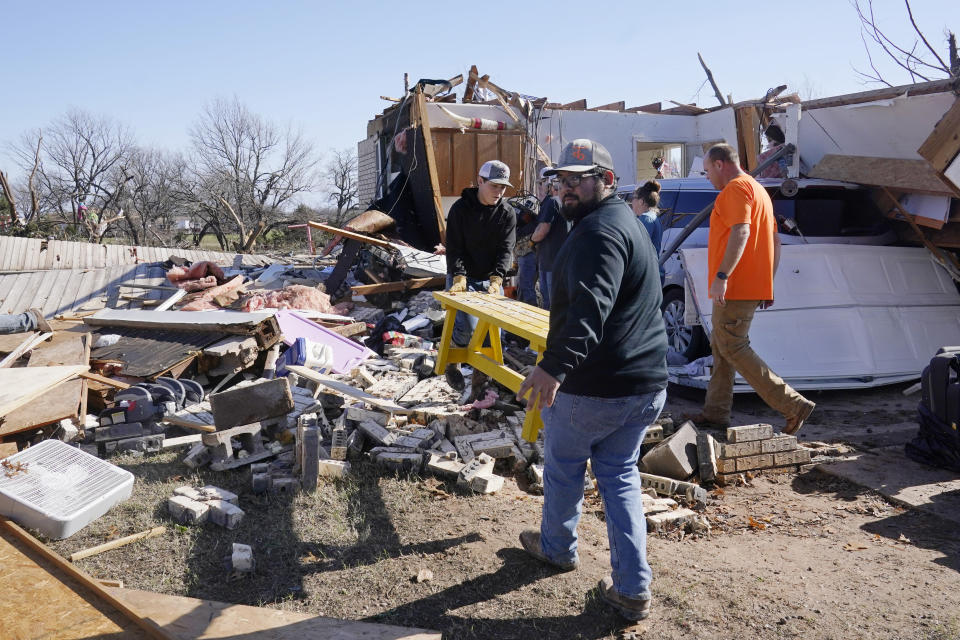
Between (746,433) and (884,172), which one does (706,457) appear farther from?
(884,172)

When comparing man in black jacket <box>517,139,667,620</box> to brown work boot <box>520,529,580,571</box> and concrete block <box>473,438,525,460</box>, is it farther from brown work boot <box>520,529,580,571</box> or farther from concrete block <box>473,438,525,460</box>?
concrete block <box>473,438,525,460</box>

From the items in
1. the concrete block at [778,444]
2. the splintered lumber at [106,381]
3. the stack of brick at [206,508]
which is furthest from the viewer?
the splintered lumber at [106,381]

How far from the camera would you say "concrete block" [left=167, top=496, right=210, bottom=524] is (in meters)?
3.94

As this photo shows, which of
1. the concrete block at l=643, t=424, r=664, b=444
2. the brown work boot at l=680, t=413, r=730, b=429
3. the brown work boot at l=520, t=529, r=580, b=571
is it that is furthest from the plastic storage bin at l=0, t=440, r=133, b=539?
Result: the brown work boot at l=680, t=413, r=730, b=429

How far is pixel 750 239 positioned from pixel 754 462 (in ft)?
5.14

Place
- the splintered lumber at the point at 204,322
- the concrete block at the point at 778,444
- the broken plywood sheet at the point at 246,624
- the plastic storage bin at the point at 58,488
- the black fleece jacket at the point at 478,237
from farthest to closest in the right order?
the splintered lumber at the point at 204,322 → the black fleece jacket at the point at 478,237 → the concrete block at the point at 778,444 → the plastic storage bin at the point at 58,488 → the broken plywood sheet at the point at 246,624

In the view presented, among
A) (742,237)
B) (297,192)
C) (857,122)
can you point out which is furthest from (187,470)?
(297,192)

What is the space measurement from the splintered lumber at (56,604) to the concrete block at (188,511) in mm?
790

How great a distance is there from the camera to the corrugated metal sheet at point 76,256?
13086 mm

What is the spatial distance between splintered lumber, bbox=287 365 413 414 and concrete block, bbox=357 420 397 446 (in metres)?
0.46

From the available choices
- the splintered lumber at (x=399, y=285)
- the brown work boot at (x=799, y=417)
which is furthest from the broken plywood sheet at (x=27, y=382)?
the brown work boot at (x=799, y=417)

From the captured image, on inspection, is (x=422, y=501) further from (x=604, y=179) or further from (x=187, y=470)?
(x=604, y=179)

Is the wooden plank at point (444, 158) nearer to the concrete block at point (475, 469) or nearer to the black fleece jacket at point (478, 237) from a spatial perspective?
the black fleece jacket at point (478, 237)

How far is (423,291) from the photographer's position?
1041 cm
